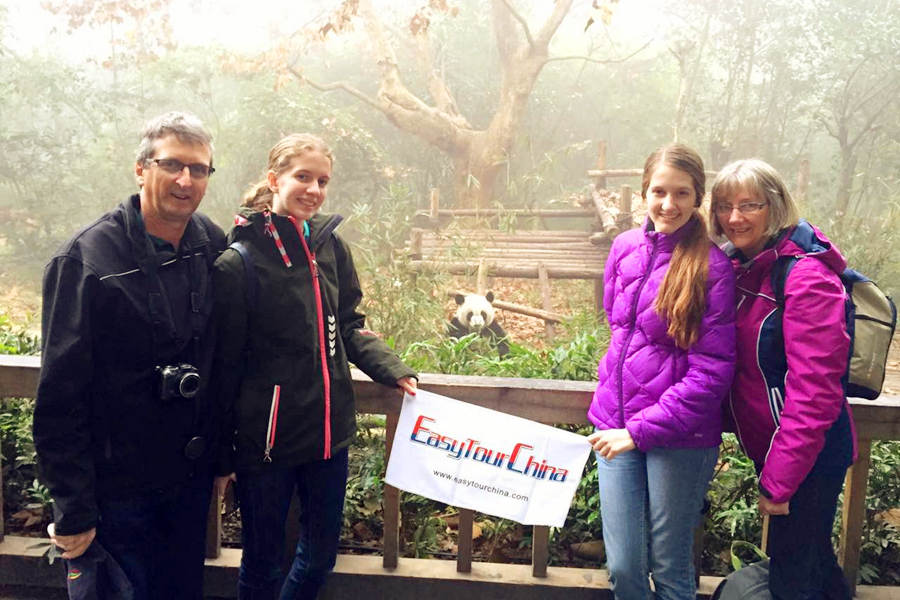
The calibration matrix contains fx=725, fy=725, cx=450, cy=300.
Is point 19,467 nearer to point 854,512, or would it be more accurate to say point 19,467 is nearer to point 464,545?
point 464,545

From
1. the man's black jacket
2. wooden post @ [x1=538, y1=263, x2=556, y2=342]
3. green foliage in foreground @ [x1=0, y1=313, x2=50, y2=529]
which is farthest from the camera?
wooden post @ [x1=538, y1=263, x2=556, y2=342]

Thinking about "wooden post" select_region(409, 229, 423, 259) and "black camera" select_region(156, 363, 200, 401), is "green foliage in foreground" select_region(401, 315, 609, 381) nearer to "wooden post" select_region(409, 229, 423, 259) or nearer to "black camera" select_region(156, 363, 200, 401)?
"black camera" select_region(156, 363, 200, 401)

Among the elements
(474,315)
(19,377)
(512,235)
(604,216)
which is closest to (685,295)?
(19,377)

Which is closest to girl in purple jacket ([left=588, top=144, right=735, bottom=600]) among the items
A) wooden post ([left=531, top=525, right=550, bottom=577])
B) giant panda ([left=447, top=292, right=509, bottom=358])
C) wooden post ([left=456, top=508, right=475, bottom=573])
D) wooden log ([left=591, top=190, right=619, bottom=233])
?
wooden post ([left=531, top=525, right=550, bottom=577])

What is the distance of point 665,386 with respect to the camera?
1.64 metres

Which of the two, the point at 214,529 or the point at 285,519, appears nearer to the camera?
the point at 285,519

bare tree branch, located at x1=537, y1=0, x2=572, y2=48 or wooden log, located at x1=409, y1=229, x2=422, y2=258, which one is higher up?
bare tree branch, located at x1=537, y1=0, x2=572, y2=48

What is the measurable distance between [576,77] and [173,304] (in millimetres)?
18714

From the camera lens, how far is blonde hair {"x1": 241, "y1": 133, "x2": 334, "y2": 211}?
66.0 inches

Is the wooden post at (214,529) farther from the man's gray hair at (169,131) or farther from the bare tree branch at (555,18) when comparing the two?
the bare tree branch at (555,18)

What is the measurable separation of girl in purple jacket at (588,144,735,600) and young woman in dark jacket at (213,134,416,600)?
66cm

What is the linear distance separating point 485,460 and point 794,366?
2.65 ft

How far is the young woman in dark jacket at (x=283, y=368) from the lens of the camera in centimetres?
162

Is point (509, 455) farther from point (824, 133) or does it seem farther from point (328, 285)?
point (824, 133)
